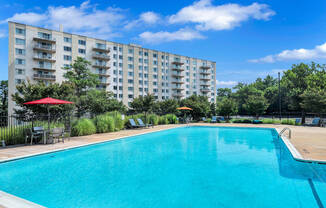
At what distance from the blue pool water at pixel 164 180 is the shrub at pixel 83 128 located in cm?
412

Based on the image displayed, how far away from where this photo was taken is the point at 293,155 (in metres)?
7.66

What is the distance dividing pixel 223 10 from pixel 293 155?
922 cm

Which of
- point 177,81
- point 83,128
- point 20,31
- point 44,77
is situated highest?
point 20,31

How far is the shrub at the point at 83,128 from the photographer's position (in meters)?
13.1

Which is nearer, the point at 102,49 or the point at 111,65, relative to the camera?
the point at 102,49

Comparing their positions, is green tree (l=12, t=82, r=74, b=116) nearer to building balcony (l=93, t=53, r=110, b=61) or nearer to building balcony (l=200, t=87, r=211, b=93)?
building balcony (l=93, t=53, r=110, b=61)

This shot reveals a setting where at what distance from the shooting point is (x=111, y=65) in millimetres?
53781

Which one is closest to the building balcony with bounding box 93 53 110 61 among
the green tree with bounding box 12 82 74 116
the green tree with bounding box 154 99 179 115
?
the green tree with bounding box 154 99 179 115

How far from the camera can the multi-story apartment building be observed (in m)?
41.8

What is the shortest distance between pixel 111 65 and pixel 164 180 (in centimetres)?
5093

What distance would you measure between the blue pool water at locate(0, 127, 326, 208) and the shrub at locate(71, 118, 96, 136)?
412 centimetres

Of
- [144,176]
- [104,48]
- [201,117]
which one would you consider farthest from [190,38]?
[104,48]

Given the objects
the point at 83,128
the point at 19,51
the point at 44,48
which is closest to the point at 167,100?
the point at 83,128

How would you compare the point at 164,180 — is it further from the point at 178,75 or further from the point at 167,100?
the point at 178,75
